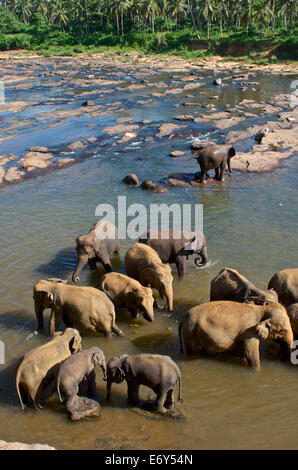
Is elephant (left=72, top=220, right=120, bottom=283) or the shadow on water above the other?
elephant (left=72, top=220, right=120, bottom=283)

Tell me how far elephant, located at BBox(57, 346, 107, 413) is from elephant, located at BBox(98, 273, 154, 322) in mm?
1850

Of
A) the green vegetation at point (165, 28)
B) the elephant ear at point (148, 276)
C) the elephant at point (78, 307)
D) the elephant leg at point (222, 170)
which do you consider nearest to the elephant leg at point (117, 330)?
the elephant at point (78, 307)

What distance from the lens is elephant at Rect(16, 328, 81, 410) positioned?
23.1ft

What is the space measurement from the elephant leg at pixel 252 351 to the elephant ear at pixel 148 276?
102 inches

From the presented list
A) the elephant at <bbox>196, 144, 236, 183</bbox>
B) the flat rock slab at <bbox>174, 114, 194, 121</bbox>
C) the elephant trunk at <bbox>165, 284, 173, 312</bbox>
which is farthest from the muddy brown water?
the flat rock slab at <bbox>174, 114, 194, 121</bbox>

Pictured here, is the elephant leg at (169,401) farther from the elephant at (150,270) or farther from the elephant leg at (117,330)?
the elephant at (150,270)

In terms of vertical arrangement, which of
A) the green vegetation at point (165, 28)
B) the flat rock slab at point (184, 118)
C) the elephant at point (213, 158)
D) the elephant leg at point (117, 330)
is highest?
the green vegetation at point (165, 28)

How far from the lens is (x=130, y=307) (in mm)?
9266

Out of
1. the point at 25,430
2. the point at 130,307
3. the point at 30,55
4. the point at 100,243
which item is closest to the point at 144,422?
the point at 25,430

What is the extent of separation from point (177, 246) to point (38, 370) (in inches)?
201

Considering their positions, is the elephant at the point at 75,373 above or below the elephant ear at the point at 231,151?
below

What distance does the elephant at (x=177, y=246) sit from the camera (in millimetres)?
11180

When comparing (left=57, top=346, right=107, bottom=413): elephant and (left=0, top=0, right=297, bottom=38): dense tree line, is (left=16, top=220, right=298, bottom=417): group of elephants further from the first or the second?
(left=0, top=0, right=297, bottom=38): dense tree line

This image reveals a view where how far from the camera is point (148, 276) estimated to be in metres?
9.81
